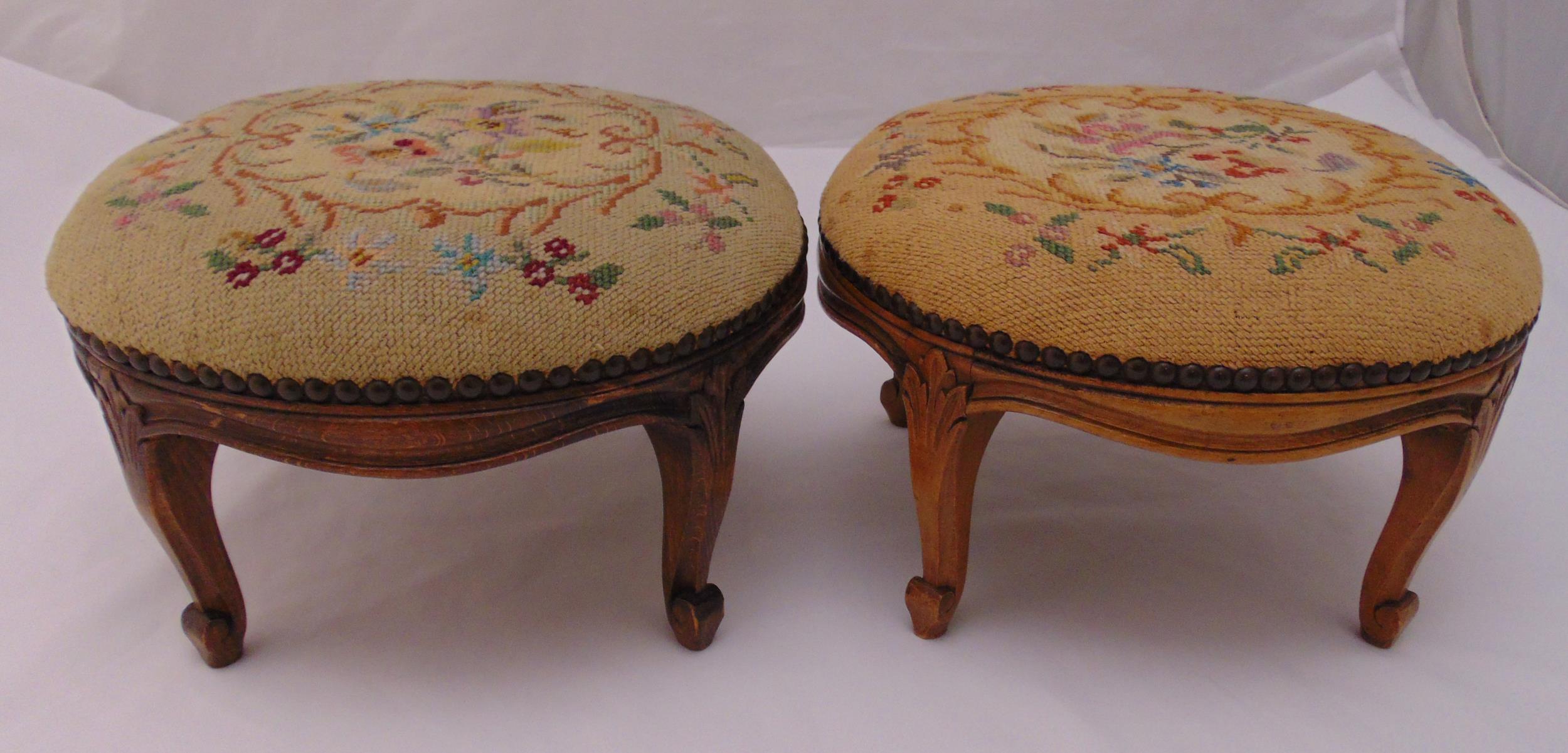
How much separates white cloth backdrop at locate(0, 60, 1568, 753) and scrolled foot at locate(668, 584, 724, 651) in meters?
0.03

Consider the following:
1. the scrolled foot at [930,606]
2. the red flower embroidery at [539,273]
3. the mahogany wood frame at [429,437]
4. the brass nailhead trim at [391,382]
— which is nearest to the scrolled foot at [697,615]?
the mahogany wood frame at [429,437]

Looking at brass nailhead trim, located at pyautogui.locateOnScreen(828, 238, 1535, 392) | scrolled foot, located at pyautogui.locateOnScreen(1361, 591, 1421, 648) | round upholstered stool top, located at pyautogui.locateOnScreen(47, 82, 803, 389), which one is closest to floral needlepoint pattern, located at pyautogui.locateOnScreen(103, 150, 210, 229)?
round upholstered stool top, located at pyautogui.locateOnScreen(47, 82, 803, 389)

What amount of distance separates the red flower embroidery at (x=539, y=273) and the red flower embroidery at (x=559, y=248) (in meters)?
0.02

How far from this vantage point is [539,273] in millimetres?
1043

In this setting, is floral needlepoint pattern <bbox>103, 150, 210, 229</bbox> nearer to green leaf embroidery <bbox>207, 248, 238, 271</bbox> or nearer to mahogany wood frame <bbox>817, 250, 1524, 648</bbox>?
green leaf embroidery <bbox>207, 248, 238, 271</bbox>

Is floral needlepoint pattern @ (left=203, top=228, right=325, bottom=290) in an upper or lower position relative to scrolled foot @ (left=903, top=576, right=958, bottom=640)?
upper

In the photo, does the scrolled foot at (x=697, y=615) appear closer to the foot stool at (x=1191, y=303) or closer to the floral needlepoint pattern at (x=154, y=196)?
the foot stool at (x=1191, y=303)

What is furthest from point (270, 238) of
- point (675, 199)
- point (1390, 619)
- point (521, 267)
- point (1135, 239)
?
point (1390, 619)

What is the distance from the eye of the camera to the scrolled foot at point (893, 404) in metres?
1.81

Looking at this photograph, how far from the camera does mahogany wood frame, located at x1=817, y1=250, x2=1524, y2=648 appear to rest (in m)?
1.09

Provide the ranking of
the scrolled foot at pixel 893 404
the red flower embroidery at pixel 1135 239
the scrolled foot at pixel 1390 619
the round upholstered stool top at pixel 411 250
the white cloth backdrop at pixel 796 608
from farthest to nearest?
1. the scrolled foot at pixel 893 404
2. the scrolled foot at pixel 1390 619
3. the white cloth backdrop at pixel 796 608
4. the red flower embroidery at pixel 1135 239
5. the round upholstered stool top at pixel 411 250

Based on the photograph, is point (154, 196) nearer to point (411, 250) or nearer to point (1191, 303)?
point (411, 250)

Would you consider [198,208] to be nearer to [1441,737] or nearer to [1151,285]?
[1151,285]

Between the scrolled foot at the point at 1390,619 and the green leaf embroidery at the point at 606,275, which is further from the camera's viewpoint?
the scrolled foot at the point at 1390,619
